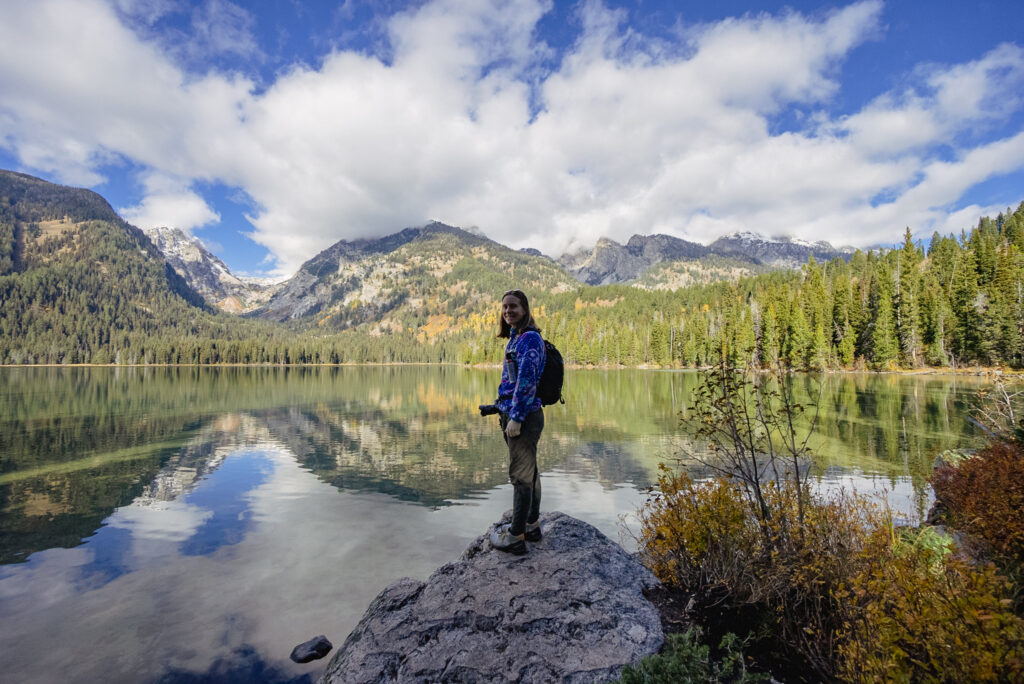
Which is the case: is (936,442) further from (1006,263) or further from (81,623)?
(1006,263)

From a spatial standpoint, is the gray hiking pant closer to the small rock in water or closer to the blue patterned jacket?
the blue patterned jacket

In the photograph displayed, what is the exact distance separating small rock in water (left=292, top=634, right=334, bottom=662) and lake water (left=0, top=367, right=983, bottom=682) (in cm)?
17

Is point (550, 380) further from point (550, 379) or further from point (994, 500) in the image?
point (994, 500)

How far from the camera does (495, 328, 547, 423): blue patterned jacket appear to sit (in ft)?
19.2

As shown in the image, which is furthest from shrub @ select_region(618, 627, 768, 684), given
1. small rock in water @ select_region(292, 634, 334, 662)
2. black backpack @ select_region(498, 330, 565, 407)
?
small rock in water @ select_region(292, 634, 334, 662)

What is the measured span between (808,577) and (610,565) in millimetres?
2264

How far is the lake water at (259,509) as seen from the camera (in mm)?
8688

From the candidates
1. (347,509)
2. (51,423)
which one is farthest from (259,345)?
(347,509)

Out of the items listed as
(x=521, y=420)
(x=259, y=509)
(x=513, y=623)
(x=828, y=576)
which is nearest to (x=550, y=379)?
(x=521, y=420)

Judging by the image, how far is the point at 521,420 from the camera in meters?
5.89

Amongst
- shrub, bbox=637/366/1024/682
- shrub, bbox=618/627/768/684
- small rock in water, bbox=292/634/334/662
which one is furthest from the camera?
small rock in water, bbox=292/634/334/662

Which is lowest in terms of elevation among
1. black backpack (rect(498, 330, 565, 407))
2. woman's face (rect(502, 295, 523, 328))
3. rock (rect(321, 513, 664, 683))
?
rock (rect(321, 513, 664, 683))

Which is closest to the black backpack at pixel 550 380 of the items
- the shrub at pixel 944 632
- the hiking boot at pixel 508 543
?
the hiking boot at pixel 508 543

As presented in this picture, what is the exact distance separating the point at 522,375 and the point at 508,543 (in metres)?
2.29
